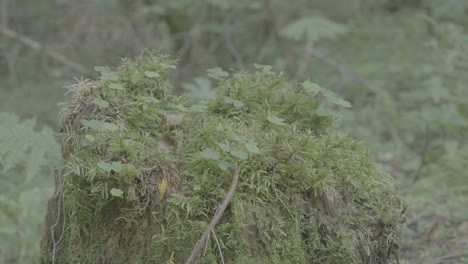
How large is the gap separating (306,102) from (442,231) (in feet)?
5.97

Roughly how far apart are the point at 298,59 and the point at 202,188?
794 centimetres

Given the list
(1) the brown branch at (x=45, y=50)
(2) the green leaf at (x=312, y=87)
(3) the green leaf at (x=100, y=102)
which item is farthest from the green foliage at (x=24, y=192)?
(1) the brown branch at (x=45, y=50)

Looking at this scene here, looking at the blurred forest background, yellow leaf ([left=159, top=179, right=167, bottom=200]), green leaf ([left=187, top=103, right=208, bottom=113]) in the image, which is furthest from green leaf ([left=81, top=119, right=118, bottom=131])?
the blurred forest background

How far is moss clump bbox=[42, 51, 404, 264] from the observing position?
2.62 m

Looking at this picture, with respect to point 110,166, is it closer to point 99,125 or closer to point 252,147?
point 99,125

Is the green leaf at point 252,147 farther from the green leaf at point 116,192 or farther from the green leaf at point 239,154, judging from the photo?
Result: the green leaf at point 116,192

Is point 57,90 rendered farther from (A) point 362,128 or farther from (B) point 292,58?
(A) point 362,128

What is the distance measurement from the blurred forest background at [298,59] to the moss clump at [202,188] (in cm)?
191

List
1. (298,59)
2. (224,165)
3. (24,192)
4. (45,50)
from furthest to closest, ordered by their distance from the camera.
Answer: (298,59) → (45,50) → (24,192) → (224,165)

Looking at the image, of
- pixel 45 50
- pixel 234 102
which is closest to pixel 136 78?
pixel 234 102

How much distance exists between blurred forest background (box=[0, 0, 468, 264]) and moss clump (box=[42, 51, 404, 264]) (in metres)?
1.91

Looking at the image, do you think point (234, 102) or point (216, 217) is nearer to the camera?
point (216, 217)

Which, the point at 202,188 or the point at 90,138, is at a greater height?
the point at 90,138

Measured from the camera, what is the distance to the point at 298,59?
33.9 feet
